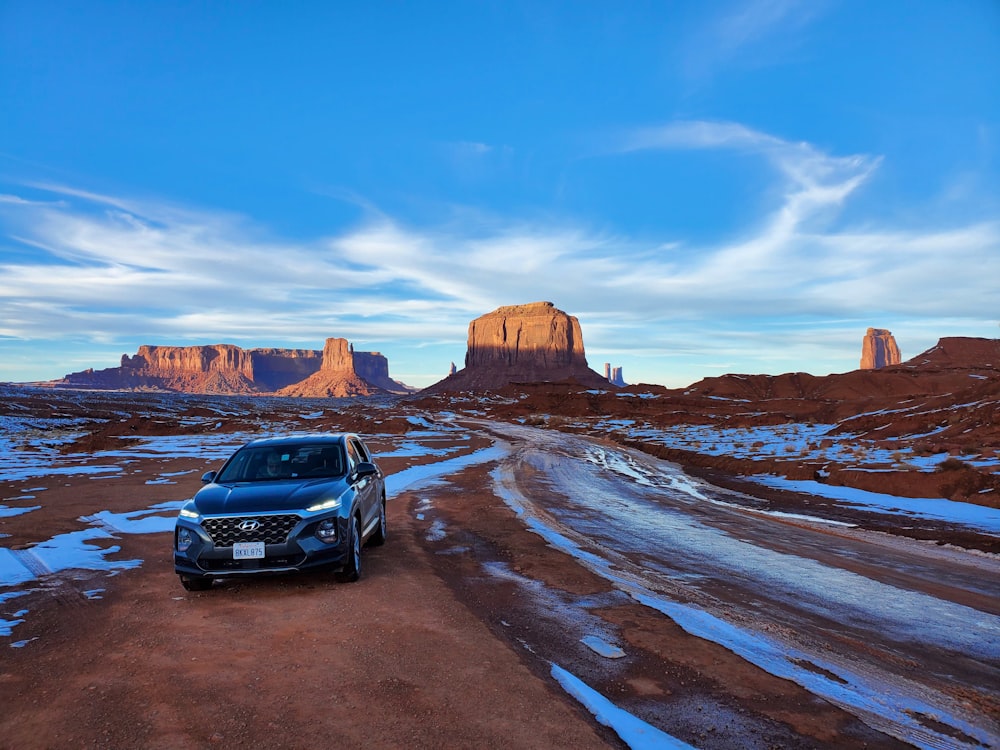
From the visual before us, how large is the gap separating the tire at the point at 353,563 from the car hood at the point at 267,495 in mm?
451

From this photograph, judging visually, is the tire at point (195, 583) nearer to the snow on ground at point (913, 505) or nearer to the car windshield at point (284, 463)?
the car windshield at point (284, 463)

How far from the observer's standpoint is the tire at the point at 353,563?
6957 mm

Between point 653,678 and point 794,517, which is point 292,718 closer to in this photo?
point 653,678

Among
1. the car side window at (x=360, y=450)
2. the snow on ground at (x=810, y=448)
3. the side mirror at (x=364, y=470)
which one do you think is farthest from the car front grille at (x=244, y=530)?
the snow on ground at (x=810, y=448)

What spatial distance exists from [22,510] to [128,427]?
32.2 m

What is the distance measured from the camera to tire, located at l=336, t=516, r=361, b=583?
A: 22.8ft

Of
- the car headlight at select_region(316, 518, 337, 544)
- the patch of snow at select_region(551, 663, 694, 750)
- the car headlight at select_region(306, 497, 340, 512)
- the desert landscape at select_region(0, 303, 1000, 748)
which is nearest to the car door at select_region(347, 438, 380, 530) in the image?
the desert landscape at select_region(0, 303, 1000, 748)

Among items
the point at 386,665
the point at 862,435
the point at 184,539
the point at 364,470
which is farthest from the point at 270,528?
the point at 862,435

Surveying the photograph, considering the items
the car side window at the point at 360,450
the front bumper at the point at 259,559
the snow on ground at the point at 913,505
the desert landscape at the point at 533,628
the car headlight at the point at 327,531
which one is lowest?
the snow on ground at the point at 913,505

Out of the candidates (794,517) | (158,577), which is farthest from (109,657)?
(794,517)

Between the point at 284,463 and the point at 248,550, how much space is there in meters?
1.89

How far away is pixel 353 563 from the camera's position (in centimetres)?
704

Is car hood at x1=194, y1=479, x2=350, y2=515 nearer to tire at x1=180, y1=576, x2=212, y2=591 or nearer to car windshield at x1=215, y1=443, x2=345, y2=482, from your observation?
car windshield at x1=215, y1=443, x2=345, y2=482

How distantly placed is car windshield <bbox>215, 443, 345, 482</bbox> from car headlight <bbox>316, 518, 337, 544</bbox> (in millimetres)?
1175
